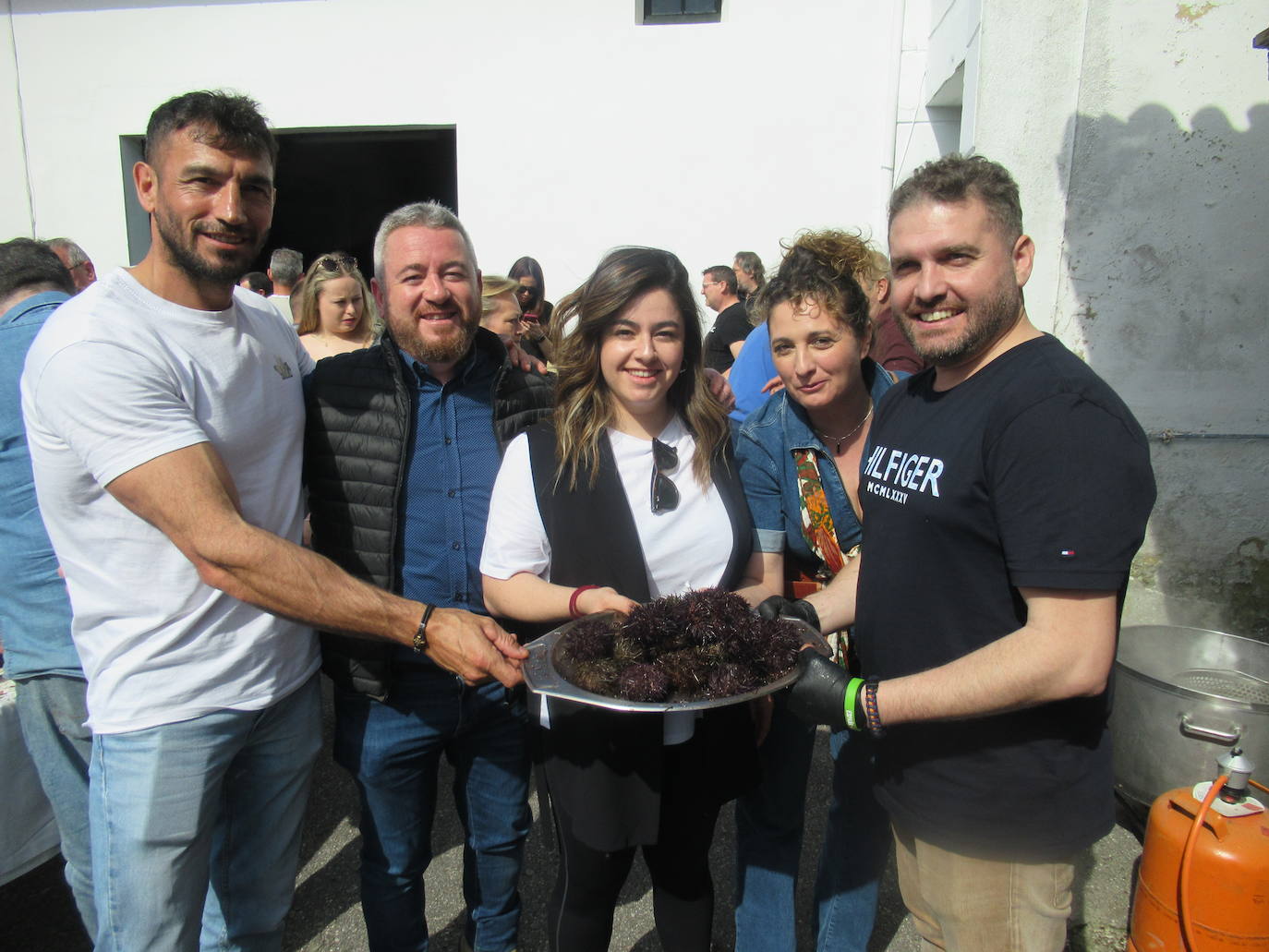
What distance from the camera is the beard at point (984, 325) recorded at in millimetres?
1601

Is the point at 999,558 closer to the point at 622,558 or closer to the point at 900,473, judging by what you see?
the point at 900,473

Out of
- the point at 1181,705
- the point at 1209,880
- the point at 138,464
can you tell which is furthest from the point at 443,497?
the point at 1181,705

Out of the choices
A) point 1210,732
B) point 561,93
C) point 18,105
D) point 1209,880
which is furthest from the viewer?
point 18,105

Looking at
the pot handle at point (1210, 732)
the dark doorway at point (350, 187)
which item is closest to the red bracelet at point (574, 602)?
the pot handle at point (1210, 732)

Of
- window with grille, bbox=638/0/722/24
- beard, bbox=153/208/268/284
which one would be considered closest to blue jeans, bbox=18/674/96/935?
beard, bbox=153/208/268/284

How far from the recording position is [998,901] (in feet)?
5.38

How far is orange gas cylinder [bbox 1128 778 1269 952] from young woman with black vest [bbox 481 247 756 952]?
4.24 feet

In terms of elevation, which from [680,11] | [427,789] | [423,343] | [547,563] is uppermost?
[680,11]

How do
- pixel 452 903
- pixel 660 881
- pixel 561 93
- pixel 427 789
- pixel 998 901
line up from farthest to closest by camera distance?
1. pixel 561 93
2. pixel 452 903
3. pixel 427 789
4. pixel 660 881
5. pixel 998 901

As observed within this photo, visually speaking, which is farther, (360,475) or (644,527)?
(360,475)

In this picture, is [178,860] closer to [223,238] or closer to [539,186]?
[223,238]

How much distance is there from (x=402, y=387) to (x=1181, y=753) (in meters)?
3.22

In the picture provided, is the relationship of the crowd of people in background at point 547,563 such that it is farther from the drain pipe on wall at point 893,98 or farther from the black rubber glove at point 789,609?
the drain pipe on wall at point 893,98

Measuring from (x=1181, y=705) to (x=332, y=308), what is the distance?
14.4 feet
